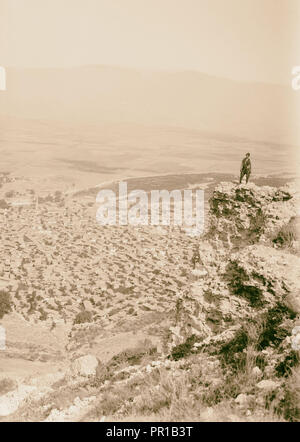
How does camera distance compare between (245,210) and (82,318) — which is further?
(82,318)

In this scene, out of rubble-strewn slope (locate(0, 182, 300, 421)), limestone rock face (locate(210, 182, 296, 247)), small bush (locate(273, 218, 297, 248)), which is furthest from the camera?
limestone rock face (locate(210, 182, 296, 247))

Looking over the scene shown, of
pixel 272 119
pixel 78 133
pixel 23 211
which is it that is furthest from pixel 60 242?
pixel 272 119

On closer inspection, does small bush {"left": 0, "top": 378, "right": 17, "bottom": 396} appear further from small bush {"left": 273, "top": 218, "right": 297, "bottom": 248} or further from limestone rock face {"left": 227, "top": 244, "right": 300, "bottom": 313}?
small bush {"left": 273, "top": 218, "right": 297, "bottom": 248}

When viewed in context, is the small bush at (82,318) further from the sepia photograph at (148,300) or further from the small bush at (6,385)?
the small bush at (6,385)

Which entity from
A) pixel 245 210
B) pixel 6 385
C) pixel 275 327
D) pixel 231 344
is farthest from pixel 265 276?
pixel 6 385

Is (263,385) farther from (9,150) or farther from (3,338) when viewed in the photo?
(9,150)

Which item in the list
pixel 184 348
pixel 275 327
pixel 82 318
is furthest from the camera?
pixel 82 318

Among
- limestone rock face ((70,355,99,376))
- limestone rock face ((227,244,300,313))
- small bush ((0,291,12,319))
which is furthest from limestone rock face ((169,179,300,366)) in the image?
small bush ((0,291,12,319))

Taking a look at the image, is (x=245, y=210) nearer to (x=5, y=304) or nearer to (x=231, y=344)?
(x=231, y=344)
